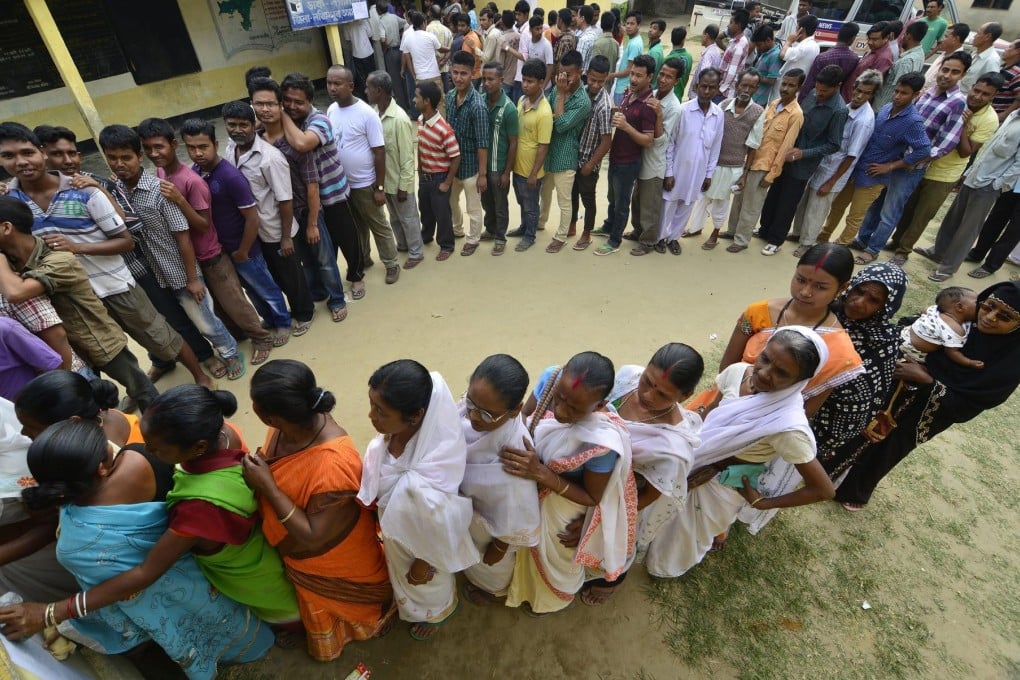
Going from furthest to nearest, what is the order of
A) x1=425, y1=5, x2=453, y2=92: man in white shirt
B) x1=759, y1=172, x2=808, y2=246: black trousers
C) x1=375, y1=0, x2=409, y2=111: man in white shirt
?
x1=375, y1=0, x2=409, y2=111: man in white shirt < x1=425, y1=5, x2=453, y2=92: man in white shirt < x1=759, y1=172, x2=808, y2=246: black trousers

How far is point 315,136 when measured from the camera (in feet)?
11.8

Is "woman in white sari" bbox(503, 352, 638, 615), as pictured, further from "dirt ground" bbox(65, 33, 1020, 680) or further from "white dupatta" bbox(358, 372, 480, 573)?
"dirt ground" bbox(65, 33, 1020, 680)

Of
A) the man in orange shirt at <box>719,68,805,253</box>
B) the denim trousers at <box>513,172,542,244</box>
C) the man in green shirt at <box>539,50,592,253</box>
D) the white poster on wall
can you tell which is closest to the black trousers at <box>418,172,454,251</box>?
the denim trousers at <box>513,172,542,244</box>

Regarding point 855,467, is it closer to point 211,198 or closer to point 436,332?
point 436,332

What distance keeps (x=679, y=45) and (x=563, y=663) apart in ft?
26.5

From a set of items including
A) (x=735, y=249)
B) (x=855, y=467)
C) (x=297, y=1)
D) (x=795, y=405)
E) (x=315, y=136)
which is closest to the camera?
(x=795, y=405)

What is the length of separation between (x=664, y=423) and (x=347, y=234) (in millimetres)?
3460

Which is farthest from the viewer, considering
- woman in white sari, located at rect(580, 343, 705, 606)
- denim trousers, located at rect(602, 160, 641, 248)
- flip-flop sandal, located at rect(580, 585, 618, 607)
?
denim trousers, located at rect(602, 160, 641, 248)

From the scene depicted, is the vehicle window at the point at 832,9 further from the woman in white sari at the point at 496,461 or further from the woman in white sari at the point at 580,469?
the woman in white sari at the point at 496,461

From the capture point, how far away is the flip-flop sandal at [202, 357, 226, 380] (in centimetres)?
384

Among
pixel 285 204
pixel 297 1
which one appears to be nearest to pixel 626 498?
pixel 285 204

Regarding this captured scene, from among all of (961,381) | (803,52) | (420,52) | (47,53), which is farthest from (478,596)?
(47,53)

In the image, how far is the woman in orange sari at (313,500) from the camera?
1589 mm

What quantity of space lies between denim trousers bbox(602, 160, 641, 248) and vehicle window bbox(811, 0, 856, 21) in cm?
691
